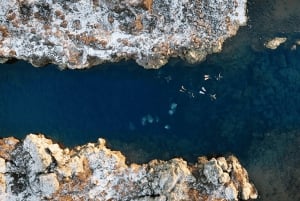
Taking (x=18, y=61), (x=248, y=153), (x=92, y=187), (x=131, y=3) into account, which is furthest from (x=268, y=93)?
(x=18, y=61)

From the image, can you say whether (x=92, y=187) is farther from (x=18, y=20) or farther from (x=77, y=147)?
(x=18, y=20)

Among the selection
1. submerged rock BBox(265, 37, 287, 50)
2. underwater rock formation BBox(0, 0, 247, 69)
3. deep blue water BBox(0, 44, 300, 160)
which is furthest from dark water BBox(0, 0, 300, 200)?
underwater rock formation BBox(0, 0, 247, 69)

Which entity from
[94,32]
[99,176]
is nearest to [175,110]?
[99,176]

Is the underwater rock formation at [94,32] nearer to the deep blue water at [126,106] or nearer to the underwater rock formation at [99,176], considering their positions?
the deep blue water at [126,106]

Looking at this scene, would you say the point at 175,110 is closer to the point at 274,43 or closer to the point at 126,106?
the point at 126,106

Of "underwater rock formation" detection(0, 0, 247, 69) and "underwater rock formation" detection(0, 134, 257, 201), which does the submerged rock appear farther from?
"underwater rock formation" detection(0, 134, 257, 201)

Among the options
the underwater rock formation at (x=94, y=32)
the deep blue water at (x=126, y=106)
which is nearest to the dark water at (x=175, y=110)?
the deep blue water at (x=126, y=106)
